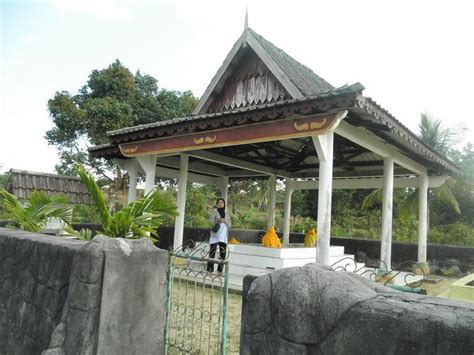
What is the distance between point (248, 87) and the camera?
403 inches

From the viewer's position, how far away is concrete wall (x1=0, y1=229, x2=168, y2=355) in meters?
2.77

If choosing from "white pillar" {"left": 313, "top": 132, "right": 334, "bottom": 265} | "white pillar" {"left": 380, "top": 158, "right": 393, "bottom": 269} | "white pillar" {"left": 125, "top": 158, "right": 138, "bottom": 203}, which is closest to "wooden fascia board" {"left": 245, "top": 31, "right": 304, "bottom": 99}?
"white pillar" {"left": 313, "top": 132, "right": 334, "bottom": 265}

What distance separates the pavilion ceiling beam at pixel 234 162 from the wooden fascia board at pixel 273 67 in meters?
2.56

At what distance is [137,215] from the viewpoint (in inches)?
175

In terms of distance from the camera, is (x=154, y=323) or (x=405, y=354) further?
(x=154, y=323)

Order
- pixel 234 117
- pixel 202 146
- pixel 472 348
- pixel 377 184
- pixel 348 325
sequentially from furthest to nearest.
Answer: pixel 377 184 < pixel 202 146 < pixel 234 117 < pixel 348 325 < pixel 472 348

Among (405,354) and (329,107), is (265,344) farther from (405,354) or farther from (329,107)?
(329,107)

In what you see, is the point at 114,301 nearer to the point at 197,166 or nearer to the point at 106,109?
the point at 197,166

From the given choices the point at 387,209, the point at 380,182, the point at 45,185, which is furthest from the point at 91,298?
the point at 380,182

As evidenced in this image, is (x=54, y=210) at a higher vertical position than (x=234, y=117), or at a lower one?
lower

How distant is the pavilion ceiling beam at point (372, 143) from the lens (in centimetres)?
701

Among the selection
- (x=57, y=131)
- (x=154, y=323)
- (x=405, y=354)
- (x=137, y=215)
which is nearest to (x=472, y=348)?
(x=405, y=354)

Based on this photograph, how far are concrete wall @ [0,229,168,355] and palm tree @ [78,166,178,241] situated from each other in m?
0.69

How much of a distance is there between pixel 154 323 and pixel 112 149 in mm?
7092
